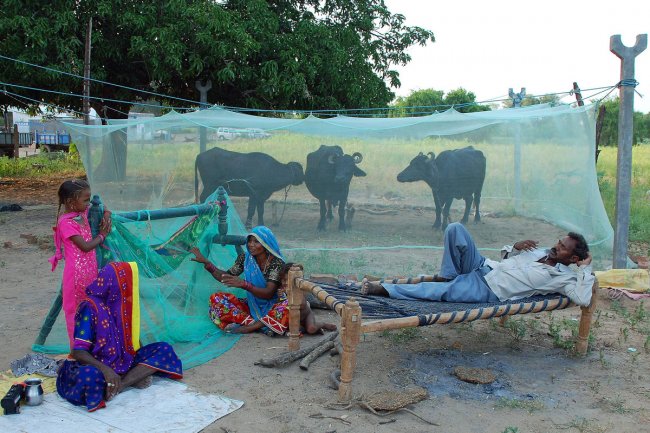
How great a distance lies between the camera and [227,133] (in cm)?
717

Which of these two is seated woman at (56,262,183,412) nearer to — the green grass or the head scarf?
the head scarf

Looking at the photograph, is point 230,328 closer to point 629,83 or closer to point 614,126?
point 629,83

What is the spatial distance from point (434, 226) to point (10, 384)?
15.6ft

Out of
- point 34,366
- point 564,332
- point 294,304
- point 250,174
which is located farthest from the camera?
point 250,174

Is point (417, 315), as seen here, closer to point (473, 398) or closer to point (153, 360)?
point (473, 398)

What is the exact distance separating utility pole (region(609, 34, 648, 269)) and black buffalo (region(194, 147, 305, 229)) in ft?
11.3

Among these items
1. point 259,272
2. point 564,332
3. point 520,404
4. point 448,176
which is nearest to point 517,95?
point 448,176

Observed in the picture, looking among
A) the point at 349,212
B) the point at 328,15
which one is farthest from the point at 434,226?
the point at 328,15

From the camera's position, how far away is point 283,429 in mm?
3279

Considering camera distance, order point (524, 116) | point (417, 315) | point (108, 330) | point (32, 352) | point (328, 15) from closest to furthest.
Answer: point (108, 330)
point (417, 315)
point (32, 352)
point (524, 116)
point (328, 15)

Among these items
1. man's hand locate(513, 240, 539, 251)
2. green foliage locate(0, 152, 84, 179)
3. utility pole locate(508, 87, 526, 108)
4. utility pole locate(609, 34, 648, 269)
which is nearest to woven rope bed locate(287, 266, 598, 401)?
man's hand locate(513, 240, 539, 251)

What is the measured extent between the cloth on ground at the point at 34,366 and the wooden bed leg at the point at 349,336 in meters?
1.79

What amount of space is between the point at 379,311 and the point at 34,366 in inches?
86.5

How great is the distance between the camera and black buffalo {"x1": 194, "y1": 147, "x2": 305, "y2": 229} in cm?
724
